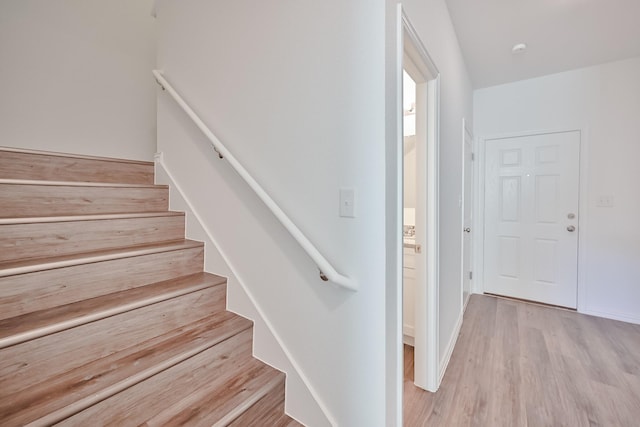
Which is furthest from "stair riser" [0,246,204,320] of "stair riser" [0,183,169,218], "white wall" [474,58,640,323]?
"white wall" [474,58,640,323]

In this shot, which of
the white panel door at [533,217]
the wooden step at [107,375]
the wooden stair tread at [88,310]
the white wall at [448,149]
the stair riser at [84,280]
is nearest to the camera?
the wooden step at [107,375]

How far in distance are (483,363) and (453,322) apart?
348 mm

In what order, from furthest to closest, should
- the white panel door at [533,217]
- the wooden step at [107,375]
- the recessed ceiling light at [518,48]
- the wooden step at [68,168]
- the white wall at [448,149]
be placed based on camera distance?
the white panel door at [533,217], the recessed ceiling light at [518,48], the white wall at [448,149], the wooden step at [68,168], the wooden step at [107,375]

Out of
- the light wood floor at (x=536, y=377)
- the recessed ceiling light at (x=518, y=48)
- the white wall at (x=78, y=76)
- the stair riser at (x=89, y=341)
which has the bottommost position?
the light wood floor at (x=536, y=377)

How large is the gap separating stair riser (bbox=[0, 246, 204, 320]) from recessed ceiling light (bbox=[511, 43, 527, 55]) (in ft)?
10.5

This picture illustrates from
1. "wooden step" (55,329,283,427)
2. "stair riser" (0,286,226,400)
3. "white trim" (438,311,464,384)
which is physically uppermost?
"stair riser" (0,286,226,400)

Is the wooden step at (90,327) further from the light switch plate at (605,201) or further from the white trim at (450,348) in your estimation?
the light switch plate at (605,201)

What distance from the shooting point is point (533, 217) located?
3.21 meters

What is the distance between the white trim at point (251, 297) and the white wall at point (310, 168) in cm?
2

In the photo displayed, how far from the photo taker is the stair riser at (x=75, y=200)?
1324mm

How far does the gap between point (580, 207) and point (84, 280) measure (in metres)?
4.12

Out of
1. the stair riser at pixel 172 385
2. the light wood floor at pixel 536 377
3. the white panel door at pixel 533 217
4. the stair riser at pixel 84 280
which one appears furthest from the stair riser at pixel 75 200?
the white panel door at pixel 533 217

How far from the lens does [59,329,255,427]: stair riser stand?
0.92 metres

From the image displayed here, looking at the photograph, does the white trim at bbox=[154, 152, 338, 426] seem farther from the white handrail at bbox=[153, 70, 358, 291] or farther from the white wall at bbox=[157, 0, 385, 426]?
the white handrail at bbox=[153, 70, 358, 291]
